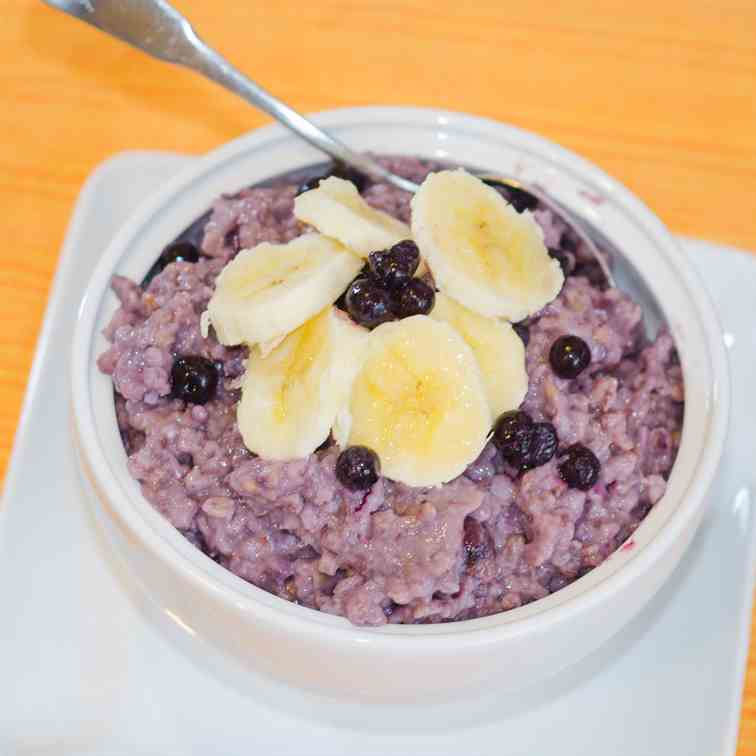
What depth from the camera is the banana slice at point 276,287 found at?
1634 millimetres

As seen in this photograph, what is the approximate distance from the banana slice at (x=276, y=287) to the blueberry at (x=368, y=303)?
0.06m

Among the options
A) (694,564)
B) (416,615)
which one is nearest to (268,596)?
(416,615)

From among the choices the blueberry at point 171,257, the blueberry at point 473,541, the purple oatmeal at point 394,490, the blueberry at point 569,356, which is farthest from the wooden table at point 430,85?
the blueberry at point 473,541

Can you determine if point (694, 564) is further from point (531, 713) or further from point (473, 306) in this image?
point (473, 306)

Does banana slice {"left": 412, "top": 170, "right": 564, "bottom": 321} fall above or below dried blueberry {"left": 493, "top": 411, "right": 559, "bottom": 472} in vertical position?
above

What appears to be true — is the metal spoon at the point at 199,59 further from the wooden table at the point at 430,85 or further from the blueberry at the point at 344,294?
the wooden table at the point at 430,85

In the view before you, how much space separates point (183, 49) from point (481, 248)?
810 millimetres

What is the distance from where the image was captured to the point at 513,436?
160 cm

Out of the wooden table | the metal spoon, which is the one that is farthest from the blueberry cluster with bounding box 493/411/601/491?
the wooden table

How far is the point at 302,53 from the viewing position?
2.95 metres

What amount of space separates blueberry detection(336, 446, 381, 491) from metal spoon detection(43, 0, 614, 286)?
722 millimetres

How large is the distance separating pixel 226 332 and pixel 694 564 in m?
0.93

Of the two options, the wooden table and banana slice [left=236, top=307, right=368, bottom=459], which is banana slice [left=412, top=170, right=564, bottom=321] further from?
the wooden table

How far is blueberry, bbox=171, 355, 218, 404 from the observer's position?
1.66m
